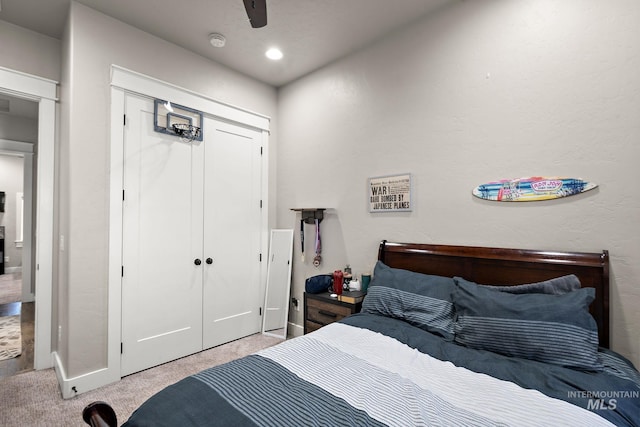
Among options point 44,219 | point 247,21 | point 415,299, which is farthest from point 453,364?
point 44,219

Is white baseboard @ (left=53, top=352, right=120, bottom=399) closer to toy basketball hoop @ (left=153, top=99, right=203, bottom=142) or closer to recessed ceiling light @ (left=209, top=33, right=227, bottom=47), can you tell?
toy basketball hoop @ (left=153, top=99, right=203, bottom=142)

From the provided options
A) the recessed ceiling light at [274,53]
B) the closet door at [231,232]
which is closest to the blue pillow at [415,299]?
the closet door at [231,232]

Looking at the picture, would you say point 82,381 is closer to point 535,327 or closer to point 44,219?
point 44,219

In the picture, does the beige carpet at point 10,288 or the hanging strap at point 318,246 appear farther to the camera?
the beige carpet at point 10,288

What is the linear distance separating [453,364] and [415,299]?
57 centimetres

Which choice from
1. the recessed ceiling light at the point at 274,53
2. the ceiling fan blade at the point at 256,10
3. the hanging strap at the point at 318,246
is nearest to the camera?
the ceiling fan blade at the point at 256,10

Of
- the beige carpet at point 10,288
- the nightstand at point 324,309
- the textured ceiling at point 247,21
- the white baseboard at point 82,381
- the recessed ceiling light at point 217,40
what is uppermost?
the textured ceiling at point 247,21

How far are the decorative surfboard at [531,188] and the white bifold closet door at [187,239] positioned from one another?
93.9 inches

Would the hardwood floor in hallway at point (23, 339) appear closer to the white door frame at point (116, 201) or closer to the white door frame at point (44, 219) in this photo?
the white door frame at point (44, 219)

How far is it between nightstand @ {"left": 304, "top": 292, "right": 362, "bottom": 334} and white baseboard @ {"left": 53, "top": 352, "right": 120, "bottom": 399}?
5.43ft

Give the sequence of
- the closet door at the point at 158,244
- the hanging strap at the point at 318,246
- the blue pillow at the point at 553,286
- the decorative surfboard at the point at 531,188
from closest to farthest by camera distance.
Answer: the blue pillow at the point at 553,286 → the decorative surfboard at the point at 531,188 → the closet door at the point at 158,244 → the hanging strap at the point at 318,246

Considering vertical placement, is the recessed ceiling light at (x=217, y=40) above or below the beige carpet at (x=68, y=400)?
above

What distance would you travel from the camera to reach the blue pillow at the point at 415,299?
1.97 m

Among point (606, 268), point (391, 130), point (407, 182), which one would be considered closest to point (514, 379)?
point (606, 268)
